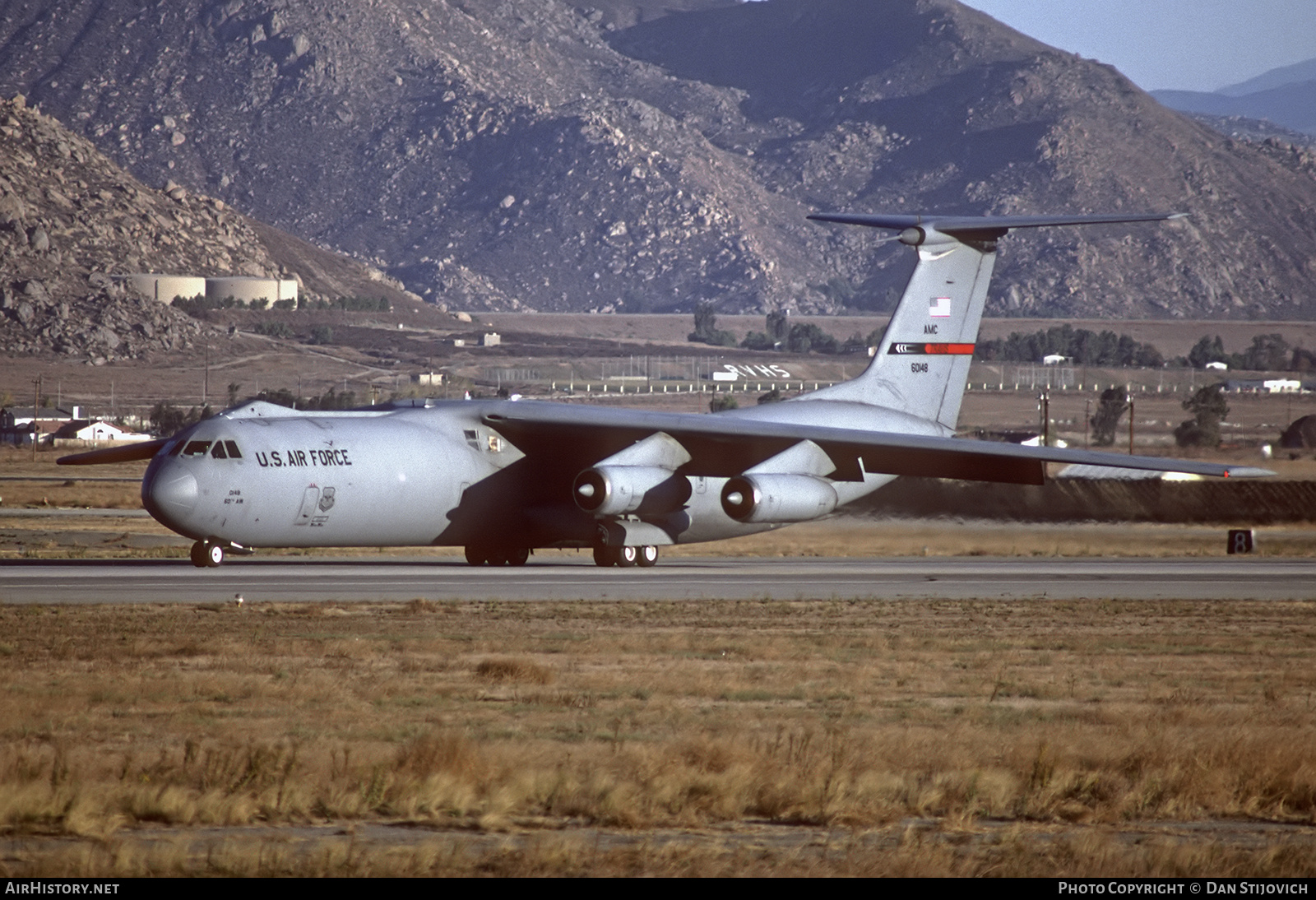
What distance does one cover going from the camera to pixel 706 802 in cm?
1060

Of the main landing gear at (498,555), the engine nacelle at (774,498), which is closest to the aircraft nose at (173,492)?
the main landing gear at (498,555)

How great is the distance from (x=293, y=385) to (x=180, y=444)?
115 m

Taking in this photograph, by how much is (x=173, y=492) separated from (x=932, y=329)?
16274 millimetres

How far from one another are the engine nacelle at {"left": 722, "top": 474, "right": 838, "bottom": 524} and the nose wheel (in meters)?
9.09

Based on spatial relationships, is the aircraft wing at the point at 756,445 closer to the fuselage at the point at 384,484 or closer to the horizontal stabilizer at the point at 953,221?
the fuselage at the point at 384,484

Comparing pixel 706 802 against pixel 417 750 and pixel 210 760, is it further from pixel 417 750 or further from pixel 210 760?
pixel 210 760

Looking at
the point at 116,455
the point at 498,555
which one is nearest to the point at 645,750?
the point at 498,555

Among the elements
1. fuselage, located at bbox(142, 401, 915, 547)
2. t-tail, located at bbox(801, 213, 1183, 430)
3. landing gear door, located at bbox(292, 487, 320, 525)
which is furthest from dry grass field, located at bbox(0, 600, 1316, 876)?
t-tail, located at bbox(801, 213, 1183, 430)

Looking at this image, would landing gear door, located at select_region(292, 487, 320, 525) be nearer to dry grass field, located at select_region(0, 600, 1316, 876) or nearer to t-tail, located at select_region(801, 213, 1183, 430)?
dry grass field, located at select_region(0, 600, 1316, 876)

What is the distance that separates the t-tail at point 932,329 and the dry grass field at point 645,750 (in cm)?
1513

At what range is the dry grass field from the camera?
31.1 feet

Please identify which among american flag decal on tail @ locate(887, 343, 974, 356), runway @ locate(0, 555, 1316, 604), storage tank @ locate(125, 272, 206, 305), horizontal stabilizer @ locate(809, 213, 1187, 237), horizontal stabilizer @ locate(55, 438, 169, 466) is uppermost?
storage tank @ locate(125, 272, 206, 305)

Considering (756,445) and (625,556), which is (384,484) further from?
(756,445)

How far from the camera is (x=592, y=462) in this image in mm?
32344
